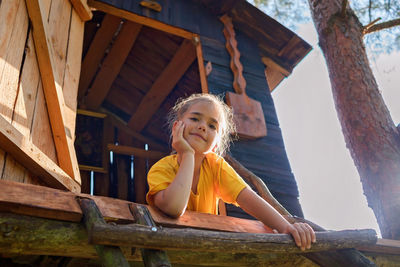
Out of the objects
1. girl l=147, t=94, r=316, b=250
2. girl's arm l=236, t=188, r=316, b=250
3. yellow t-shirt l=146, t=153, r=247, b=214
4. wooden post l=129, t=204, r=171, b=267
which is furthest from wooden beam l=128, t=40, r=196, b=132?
wooden post l=129, t=204, r=171, b=267

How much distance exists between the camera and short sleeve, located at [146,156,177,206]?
2.43 m

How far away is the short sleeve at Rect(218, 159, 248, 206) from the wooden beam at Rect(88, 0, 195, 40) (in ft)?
9.21

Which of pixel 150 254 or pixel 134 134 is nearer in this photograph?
pixel 150 254

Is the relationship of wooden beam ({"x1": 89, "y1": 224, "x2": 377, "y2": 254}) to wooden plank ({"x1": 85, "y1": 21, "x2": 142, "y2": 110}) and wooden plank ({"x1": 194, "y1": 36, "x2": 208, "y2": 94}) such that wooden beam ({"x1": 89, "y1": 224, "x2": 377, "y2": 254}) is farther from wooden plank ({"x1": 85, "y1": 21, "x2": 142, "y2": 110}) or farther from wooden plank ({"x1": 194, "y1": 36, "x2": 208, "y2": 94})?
wooden plank ({"x1": 85, "y1": 21, "x2": 142, "y2": 110})

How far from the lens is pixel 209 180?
289 cm

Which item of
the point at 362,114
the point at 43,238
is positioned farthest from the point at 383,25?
the point at 43,238

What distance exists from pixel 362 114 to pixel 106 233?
11.2 ft

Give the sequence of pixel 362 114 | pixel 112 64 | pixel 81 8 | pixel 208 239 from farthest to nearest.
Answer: pixel 112 64
pixel 362 114
pixel 81 8
pixel 208 239

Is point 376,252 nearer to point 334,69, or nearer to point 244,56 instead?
point 334,69

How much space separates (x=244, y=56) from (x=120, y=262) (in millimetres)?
4375

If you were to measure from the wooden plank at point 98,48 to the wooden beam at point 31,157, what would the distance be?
3321 mm

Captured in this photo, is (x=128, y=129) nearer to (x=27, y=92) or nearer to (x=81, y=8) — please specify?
(x=81, y=8)

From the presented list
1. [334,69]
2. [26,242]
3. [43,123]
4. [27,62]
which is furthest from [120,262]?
[334,69]

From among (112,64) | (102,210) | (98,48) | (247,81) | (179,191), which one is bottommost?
(102,210)
